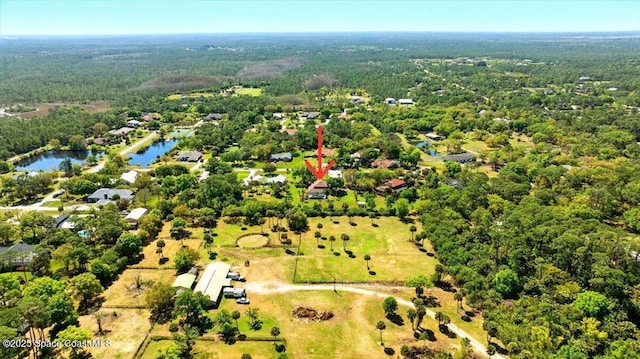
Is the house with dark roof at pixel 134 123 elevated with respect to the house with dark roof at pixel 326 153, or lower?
elevated

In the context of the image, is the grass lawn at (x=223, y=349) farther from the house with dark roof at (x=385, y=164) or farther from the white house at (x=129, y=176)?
the house with dark roof at (x=385, y=164)

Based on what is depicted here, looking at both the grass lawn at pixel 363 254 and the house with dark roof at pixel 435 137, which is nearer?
the grass lawn at pixel 363 254

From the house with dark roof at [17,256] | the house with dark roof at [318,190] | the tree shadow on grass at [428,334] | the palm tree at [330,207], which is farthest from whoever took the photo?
the house with dark roof at [318,190]

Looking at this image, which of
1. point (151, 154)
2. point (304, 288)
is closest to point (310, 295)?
point (304, 288)

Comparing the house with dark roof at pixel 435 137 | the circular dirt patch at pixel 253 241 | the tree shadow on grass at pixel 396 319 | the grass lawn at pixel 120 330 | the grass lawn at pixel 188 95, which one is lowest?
the tree shadow on grass at pixel 396 319

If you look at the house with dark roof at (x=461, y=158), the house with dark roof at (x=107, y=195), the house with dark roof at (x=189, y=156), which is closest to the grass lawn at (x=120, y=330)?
the house with dark roof at (x=107, y=195)

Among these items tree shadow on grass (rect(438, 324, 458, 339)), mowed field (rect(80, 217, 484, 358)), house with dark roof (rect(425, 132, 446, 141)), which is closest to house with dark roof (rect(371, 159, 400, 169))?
mowed field (rect(80, 217, 484, 358))

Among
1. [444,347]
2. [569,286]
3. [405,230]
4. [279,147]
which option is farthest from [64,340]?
[279,147]

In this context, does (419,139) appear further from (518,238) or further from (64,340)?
(64,340)
